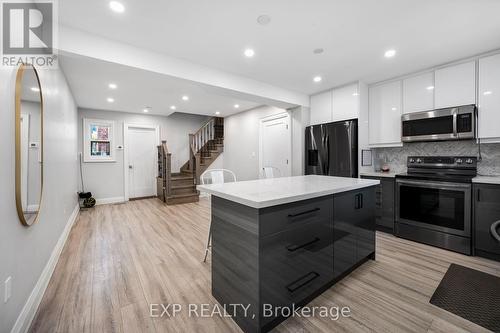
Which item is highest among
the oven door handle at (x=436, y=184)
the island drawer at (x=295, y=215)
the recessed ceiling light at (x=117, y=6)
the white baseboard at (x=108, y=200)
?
the recessed ceiling light at (x=117, y=6)

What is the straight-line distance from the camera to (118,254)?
8.67 ft

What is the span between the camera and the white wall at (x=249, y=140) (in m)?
4.44

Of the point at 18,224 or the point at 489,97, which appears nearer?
the point at 18,224

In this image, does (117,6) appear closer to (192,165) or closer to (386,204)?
(386,204)

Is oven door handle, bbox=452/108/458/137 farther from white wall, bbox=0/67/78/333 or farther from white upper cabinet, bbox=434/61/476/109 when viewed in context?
white wall, bbox=0/67/78/333

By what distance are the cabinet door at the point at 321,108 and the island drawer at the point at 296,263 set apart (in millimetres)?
Result: 2872

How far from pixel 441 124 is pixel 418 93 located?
594mm

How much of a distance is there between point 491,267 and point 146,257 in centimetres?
386

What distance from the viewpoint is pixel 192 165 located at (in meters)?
6.30

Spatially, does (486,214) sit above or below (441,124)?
below

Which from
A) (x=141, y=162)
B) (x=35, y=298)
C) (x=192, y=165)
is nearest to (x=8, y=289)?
(x=35, y=298)

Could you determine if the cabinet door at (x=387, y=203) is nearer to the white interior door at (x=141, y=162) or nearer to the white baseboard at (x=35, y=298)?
the white baseboard at (x=35, y=298)

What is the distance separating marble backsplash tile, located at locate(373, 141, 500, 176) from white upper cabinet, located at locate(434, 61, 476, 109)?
599 millimetres

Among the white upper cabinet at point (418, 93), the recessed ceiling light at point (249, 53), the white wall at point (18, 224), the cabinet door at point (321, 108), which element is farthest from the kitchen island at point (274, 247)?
the cabinet door at point (321, 108)
